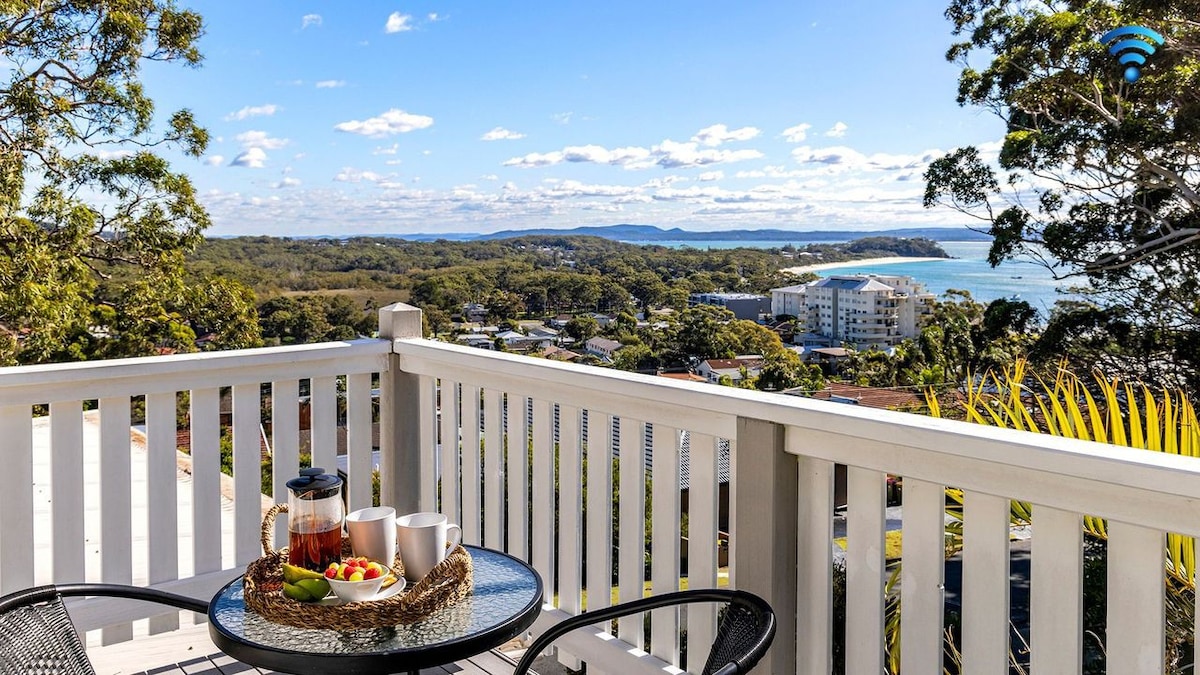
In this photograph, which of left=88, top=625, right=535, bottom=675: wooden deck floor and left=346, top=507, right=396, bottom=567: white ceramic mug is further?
left=88, top=625, right=535, bottom=675: wooden deck floor

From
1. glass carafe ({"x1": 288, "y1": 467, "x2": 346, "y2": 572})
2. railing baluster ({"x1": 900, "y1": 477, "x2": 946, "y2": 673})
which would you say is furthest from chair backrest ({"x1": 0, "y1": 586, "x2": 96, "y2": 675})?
railing baluster ({"x1": 900, "y1": 477, "x2": 946, "y2": 673})

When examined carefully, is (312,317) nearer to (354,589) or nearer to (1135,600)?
(354,589)

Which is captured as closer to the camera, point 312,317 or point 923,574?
point 923,574

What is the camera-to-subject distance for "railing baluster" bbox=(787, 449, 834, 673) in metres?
1.83

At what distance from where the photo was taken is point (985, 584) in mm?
1562

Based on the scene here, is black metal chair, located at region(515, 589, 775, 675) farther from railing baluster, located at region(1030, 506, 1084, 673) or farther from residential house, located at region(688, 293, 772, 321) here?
residential house, located at region(688, 293, 772, 321)

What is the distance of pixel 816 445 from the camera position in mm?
1791

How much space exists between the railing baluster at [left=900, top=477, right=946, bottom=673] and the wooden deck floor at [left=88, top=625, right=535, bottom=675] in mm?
1351

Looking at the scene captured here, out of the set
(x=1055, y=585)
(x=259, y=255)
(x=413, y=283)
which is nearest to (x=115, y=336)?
(x=259, y=255)

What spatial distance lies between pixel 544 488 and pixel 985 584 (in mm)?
1338

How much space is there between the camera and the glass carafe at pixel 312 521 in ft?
5.57

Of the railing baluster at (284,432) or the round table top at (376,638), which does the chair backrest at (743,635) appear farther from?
the railing baluster at (284,432)

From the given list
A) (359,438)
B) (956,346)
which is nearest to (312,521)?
(359,438)

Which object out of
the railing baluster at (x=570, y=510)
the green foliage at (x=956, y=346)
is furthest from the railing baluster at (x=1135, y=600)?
the green foliage at (x=956, y=346)
